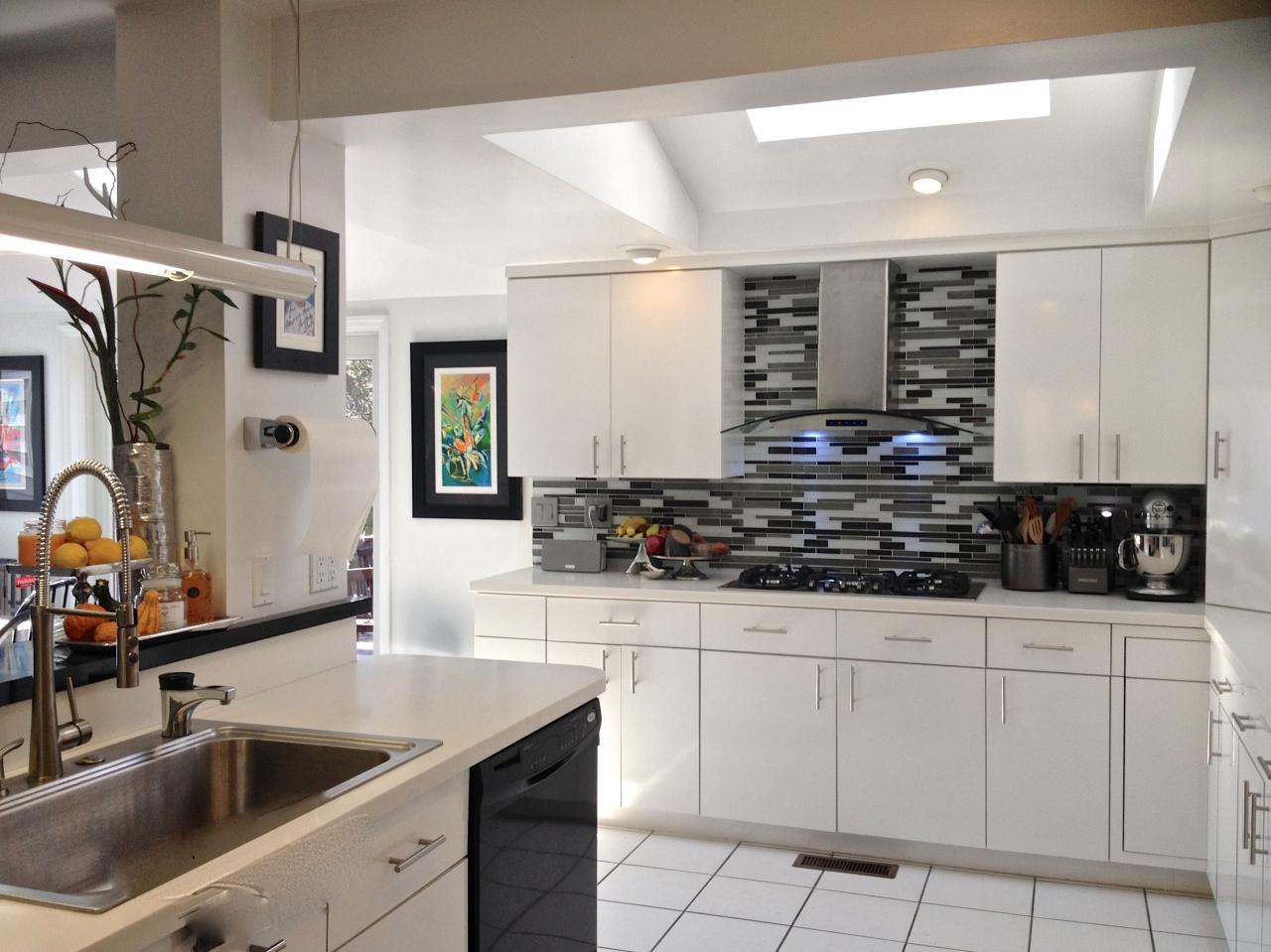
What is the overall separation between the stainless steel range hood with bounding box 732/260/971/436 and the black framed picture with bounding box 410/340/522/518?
163cm

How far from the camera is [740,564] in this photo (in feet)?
15.3

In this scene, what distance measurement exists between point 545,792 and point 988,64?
5.87ft

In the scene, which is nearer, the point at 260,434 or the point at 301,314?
the point at 260,434

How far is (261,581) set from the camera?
8.48 feet

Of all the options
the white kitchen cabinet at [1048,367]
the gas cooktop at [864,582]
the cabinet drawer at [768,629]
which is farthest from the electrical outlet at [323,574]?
the white kitchen cabinet at [1048,367]

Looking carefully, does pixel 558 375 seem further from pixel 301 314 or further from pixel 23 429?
pixel 23 429

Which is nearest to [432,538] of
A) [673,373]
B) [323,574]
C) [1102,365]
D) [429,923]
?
[673,373]

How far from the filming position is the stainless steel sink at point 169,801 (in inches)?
66.7

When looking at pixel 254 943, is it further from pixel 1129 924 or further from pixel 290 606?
pixel 1129 924

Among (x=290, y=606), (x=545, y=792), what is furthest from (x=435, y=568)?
(x=545, y=792)

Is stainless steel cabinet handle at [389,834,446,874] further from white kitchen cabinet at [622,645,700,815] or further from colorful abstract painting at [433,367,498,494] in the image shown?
colorful abstract painting at [433,367,498,494]

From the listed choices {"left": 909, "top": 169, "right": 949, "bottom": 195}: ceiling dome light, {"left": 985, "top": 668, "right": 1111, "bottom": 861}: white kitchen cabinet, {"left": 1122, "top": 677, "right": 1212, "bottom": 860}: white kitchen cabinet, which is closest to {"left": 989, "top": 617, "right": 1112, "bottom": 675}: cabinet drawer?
{"left": 985, "top": 668, "right": 1111, "bottom": 861}: white kitchen cabinet

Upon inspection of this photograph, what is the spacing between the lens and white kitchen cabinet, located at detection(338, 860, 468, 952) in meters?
1.79

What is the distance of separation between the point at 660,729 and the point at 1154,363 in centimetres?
218
